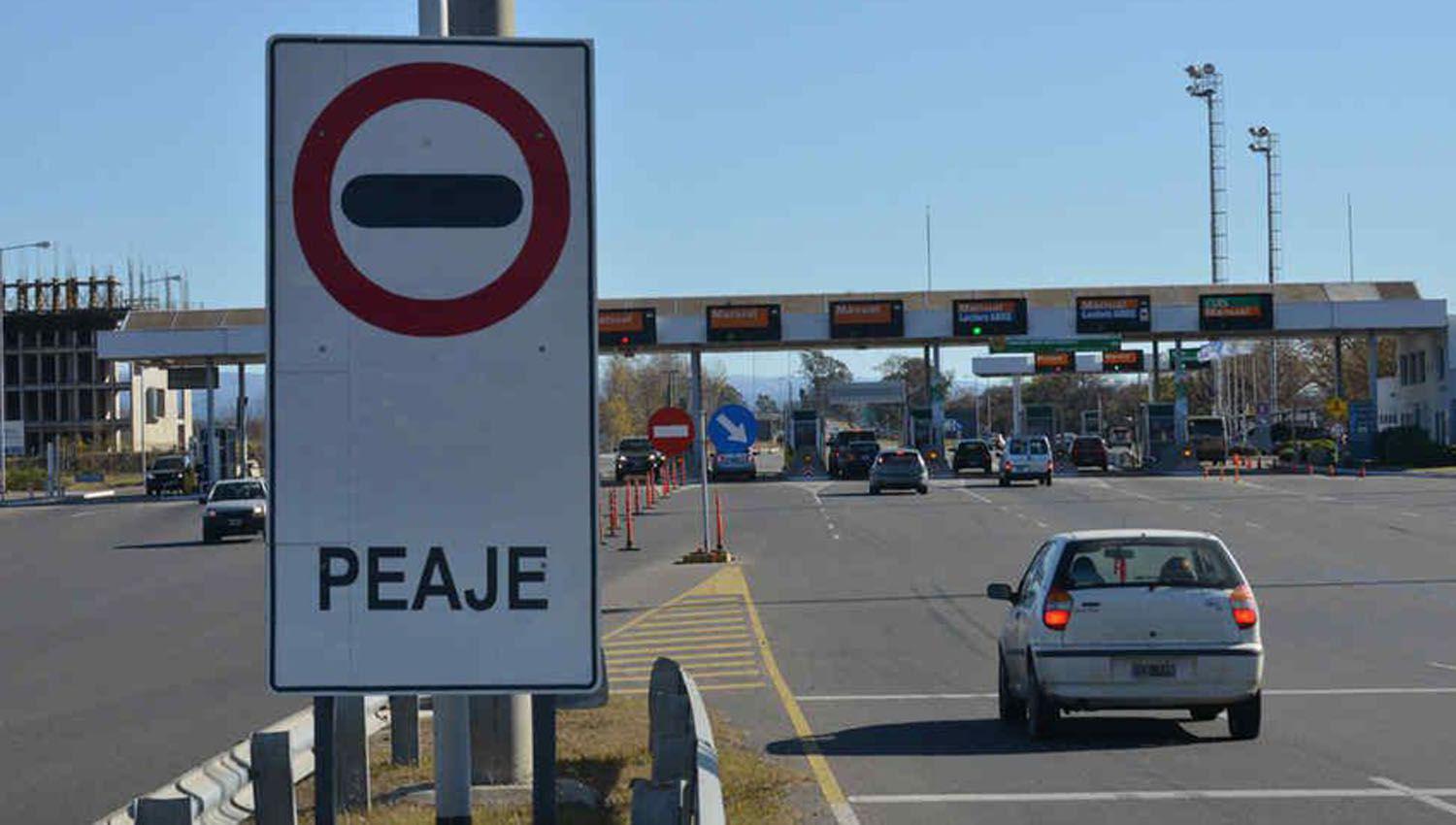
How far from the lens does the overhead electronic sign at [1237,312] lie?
74.4m

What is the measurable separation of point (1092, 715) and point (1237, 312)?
61.2m

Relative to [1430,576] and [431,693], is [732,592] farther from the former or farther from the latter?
[431,693]

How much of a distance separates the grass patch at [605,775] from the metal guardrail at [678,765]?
A: 1.85 ft

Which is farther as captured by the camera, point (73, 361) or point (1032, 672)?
point (73, 361)

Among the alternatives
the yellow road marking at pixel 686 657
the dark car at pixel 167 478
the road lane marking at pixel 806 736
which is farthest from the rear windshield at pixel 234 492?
the dark car at pixel 167 478

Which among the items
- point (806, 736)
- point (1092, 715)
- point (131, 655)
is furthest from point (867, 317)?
point (806, 736)

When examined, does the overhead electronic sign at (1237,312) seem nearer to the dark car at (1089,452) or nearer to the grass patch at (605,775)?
the dark car at (1089,452)

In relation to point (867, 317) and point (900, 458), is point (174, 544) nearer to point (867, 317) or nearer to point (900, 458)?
point (900, 458)

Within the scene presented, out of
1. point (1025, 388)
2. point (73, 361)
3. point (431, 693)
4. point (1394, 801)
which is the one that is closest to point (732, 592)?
point (1394, 801)

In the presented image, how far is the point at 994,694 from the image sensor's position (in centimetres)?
1750

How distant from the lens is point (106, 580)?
33719 millimetres

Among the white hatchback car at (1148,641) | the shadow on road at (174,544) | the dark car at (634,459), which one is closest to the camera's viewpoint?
the white hatchback car at (1148,641)

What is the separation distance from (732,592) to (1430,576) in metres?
11.0

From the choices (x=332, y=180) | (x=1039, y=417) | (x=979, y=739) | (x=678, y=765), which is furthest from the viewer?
(x=1039, y=417)
